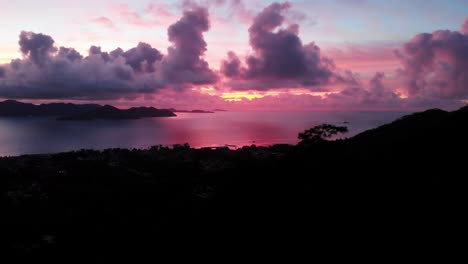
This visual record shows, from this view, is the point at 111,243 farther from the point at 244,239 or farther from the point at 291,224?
the point at 291,224

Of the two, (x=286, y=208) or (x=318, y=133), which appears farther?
(x=318, y=133)

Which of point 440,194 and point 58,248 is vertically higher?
point 440,194

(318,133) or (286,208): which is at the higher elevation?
(318,133)

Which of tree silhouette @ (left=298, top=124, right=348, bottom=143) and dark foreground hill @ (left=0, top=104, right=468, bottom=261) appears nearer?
dark foreground hill @ (left=0, top=104, right=468, bottom=261)

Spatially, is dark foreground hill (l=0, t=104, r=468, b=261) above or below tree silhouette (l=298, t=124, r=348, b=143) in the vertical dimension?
below

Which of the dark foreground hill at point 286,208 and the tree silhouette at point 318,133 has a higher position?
the tree silhouette at point 318,133

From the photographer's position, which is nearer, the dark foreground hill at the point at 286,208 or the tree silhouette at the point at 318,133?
the dark foreground hill at the point at 286,208

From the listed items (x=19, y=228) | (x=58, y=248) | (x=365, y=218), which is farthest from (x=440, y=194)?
(x=19, y=228)

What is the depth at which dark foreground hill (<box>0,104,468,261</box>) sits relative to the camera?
22750 mm

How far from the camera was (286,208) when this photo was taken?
32406 mm

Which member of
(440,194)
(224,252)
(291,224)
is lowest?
(224,252)

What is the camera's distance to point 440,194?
23.4 m

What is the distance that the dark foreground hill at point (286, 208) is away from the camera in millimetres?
22750

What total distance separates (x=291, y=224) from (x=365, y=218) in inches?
247
